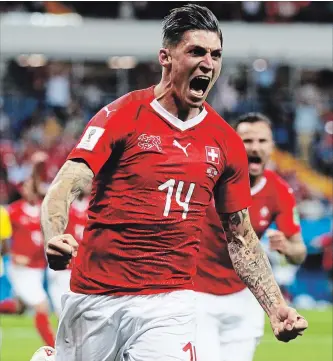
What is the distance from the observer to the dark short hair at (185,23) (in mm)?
4395

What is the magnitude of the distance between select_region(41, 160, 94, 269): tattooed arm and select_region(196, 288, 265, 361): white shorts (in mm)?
2366

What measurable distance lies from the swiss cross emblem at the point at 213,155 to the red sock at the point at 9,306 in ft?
41.2

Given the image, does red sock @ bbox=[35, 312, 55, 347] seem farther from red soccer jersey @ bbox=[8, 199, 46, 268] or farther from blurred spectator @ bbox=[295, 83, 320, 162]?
blurred spectator @ bbox=[295, 83, 320, 162]

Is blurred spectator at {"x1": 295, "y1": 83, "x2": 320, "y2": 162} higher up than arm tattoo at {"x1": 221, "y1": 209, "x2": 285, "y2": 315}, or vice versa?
arm tattoo at {"x1": 221, "y1": 209, "x2": 285, "y2": 315}

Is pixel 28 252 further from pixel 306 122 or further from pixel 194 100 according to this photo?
pixel 306 122

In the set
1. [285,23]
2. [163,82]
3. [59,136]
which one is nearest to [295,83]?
[285,23]

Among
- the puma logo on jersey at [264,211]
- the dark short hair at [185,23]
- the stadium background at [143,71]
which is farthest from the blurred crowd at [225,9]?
the dark short hair at [185,23]

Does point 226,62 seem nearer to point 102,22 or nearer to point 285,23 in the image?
point 285,23

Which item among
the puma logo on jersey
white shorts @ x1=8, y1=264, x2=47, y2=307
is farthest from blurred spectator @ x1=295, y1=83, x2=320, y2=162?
the puma logo on jersey

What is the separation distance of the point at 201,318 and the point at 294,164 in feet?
52.7

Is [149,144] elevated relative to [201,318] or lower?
elevated

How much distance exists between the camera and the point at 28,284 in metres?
11.9

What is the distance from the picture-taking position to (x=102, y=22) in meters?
23.5

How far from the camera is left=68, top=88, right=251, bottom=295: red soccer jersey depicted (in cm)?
437
